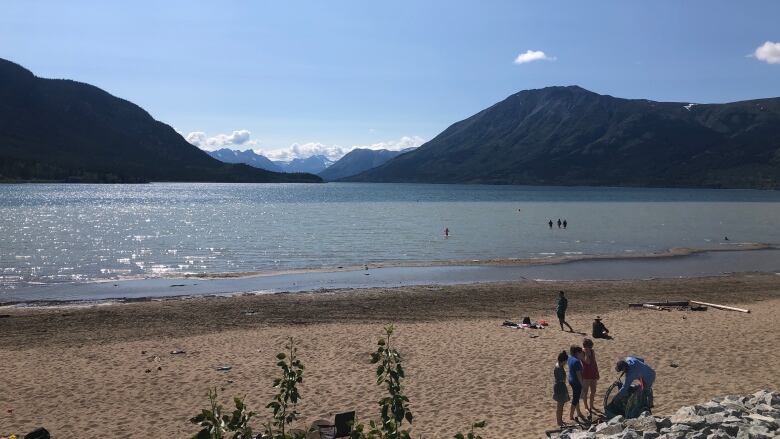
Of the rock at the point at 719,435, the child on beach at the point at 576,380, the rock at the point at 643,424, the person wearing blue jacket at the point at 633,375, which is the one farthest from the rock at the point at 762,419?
the child on beach at the point at 576,380

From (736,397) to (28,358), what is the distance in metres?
21.2

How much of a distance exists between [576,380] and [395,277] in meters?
27.2

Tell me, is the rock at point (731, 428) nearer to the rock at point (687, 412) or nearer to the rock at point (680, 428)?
the rock at point (680, 428)

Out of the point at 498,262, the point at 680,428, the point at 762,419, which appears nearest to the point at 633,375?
the point at 680,428

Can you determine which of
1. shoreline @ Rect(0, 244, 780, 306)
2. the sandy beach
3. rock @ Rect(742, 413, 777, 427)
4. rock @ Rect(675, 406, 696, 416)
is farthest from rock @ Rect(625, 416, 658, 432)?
shoreline @ Rect(0, 244, 780, 306)

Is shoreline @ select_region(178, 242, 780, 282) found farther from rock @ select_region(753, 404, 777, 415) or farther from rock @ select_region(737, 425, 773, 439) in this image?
rock @ select_region(737, 425, 773, 439)

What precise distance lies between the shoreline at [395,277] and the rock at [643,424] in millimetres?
26170

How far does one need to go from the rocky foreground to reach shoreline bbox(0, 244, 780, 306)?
26123mm

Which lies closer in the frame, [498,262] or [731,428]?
[731,428]

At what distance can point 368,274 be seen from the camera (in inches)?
1657

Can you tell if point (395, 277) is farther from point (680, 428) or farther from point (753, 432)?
point (753, 432)

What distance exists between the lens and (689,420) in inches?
415

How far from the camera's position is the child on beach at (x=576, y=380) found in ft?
46.3

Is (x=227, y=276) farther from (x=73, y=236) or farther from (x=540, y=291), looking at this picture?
(x=73, y=236)
